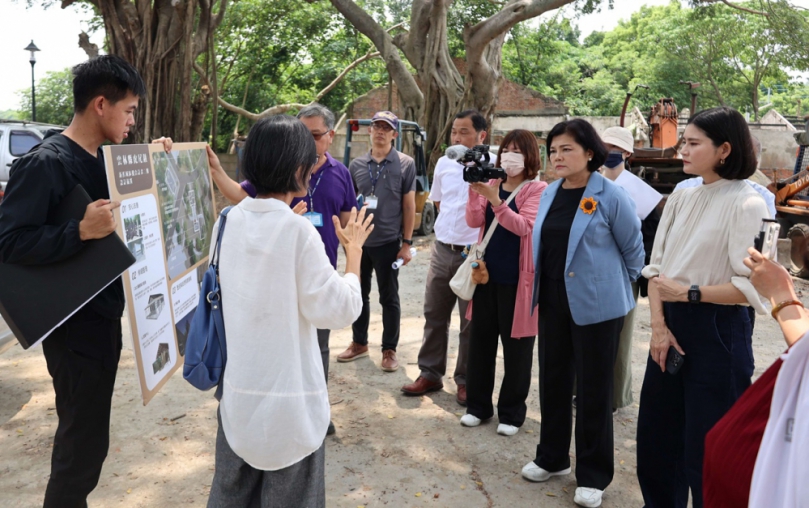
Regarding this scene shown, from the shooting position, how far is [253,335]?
2.00 m

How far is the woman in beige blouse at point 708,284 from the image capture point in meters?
2.48

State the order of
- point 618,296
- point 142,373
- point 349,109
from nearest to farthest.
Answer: point 142,373 → point 618,296 → point 349,109

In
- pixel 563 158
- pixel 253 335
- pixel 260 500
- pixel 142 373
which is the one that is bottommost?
pixel 260 500

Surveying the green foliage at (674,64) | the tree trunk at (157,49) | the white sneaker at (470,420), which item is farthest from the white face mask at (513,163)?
the green foliage at (674,64)

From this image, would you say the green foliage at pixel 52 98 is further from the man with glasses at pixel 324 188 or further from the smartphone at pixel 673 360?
the smartphone at pixel 673 360

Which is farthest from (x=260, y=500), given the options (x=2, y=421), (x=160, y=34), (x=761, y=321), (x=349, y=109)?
(x=349, y=109)

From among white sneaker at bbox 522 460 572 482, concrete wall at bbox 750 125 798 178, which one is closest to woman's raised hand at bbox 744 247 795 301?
white sneaker at bbox 522 460 572 482

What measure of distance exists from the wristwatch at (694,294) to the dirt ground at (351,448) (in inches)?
50.5

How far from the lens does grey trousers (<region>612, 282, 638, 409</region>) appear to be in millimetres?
4184

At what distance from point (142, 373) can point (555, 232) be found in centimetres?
200

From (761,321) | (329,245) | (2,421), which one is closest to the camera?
(329,245)

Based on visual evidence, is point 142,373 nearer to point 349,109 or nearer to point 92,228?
point 92,228

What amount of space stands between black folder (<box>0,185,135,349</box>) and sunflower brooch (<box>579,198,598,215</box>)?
2024 millimetres

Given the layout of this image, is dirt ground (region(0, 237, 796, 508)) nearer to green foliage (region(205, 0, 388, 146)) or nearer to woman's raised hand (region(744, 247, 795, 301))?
woman's raised hand (region(744, 247, 795, 301))
